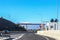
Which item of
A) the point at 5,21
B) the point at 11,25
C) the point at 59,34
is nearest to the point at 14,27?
the point at 11,25

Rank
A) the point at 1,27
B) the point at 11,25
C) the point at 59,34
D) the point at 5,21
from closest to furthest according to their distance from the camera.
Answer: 1. the point at 59,34
2. the point at 1,27
3. the point at 5,21
4. the point at 11,25

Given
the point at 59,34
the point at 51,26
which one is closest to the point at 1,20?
the point at 51,26

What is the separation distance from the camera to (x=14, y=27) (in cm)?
16475

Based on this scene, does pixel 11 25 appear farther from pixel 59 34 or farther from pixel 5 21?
pixel 59 34

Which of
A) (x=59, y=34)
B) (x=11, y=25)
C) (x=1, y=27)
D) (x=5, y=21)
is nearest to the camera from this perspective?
(x=59, y=34)

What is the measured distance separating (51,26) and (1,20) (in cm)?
3067

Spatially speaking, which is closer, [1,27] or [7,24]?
[1,27]

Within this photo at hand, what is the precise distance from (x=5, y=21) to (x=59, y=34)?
331 feet

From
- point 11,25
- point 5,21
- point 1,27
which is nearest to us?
point 1,27

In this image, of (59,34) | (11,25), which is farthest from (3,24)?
(59,34)

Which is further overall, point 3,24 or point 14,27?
point 14,27

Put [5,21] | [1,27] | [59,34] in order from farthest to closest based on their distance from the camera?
[5,21], [1,27], [59,34]

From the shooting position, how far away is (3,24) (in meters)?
143

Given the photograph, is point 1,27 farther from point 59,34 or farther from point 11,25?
point 59,34
